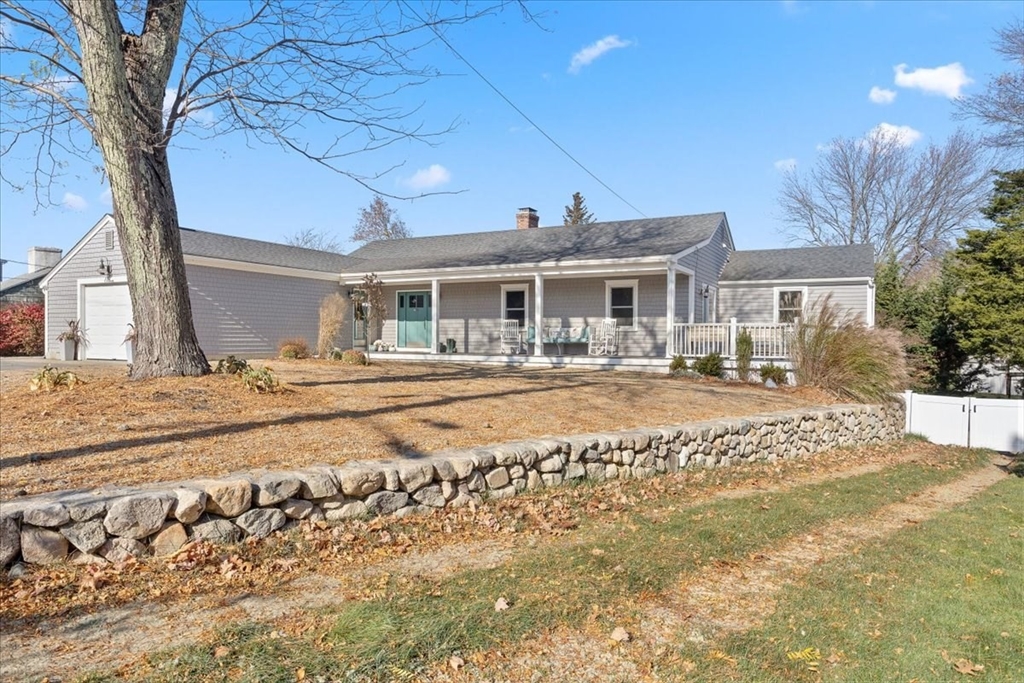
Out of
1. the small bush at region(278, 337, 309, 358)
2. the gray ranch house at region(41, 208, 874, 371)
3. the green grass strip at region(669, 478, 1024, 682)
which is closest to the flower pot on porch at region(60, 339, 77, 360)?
the gray ranch house at region(41, 208, 874, 371)

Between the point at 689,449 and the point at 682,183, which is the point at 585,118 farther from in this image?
the point at 689,449

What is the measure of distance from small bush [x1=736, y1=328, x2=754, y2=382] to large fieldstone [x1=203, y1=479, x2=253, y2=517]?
11.2 m

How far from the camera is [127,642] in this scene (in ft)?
9.64

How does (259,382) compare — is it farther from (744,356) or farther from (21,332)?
(21,332)

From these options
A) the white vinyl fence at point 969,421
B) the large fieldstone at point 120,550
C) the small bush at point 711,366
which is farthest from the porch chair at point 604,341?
the large fieldstone at point 120,550

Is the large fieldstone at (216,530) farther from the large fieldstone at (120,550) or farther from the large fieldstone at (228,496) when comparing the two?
the large fieldstone at (120,550)

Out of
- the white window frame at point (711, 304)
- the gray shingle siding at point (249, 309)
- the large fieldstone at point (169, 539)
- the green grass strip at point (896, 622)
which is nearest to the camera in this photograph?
the green grass strip at point (896, 622)

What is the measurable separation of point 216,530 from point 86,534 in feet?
2.24

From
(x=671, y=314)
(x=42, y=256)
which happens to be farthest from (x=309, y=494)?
(x=42, y=256)

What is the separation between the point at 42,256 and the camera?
27719 millimetres

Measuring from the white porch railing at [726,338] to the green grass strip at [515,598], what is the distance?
788cm

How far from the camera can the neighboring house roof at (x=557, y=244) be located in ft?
55.8

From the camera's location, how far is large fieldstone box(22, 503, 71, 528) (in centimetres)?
352

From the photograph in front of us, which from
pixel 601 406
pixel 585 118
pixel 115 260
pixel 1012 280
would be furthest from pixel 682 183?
pixel 115 260
